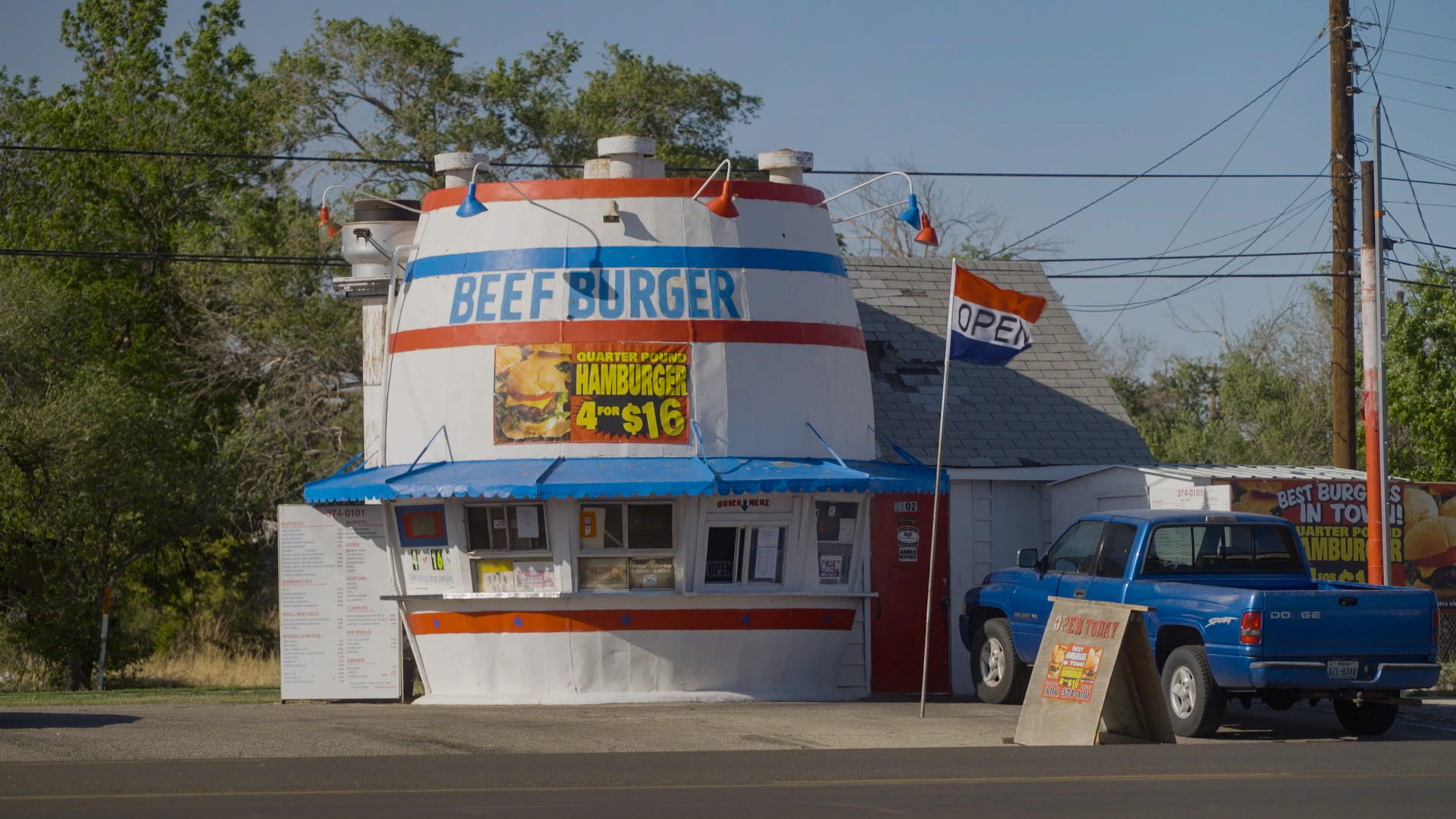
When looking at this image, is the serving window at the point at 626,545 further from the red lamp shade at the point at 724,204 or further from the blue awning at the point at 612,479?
the red lamp shade at the point at 724,204

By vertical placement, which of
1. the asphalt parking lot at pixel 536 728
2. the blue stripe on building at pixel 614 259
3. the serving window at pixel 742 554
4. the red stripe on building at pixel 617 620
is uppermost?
the blue stripe on building at pixel 614 259

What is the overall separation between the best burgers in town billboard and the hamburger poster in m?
6.33

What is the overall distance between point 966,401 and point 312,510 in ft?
28.3

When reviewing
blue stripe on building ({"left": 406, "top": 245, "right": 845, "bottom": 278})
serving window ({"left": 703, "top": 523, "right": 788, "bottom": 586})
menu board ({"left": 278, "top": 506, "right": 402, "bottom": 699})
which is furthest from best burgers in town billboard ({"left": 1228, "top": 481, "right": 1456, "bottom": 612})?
menu board ({"left": 278, "top": 506, "right": 402, "bottom": 699})

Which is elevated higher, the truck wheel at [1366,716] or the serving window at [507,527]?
the serving window at [507,527]

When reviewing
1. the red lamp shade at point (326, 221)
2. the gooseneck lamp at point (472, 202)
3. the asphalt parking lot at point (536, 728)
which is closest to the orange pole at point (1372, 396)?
the asphalt parking lot at point (536, 728)

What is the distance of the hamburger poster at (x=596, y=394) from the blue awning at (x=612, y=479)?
28 cm

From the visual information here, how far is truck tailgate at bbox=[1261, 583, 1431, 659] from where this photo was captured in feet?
46.6

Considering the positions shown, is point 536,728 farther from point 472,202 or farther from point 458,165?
point 458,165

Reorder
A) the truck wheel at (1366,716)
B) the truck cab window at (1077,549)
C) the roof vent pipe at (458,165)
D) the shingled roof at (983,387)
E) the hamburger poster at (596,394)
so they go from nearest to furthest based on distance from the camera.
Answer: the truck wheel at (1366,716)
the truck cab window at (1077,549)
the hamburger poster at (596,394)
the roof vent pipe at (458,165)
the shingled roof at (983,387)

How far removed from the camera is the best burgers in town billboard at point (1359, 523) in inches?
761

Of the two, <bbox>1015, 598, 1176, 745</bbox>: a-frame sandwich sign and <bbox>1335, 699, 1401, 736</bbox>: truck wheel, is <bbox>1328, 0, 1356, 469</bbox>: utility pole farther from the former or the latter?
<bbox>1015, 598, 1176, 745</bbox>: a-frame sandwich sign

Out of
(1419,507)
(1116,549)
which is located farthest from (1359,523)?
(1116,549)

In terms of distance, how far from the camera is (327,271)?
122ft
